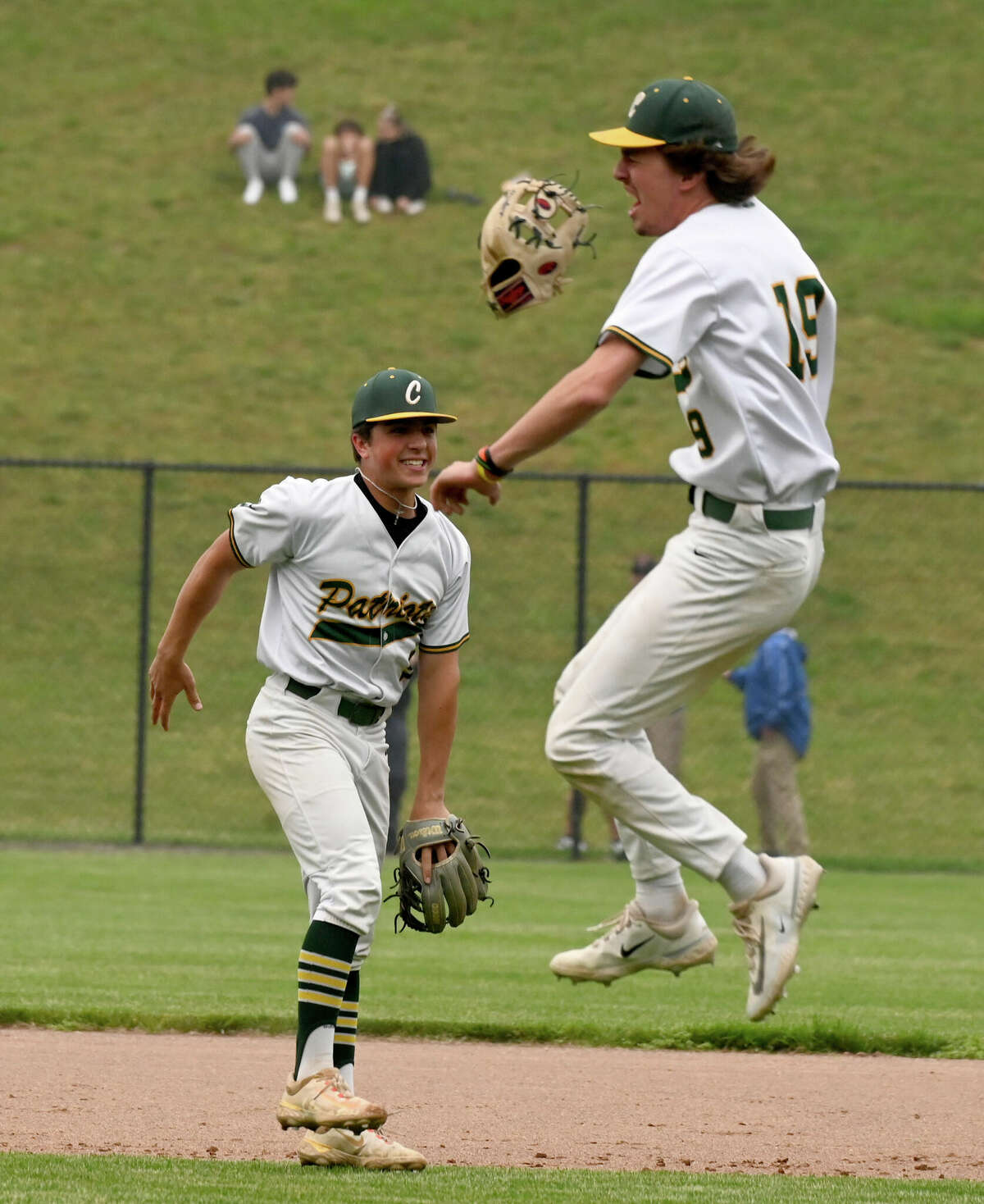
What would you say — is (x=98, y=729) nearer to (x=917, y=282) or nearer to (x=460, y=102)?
(x=917, y=282)

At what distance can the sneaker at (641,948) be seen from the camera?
5.64 m

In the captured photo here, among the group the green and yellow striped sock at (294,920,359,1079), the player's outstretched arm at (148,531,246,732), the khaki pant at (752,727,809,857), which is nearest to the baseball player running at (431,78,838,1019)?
the player's outstretched arm at (148,531,246,732)

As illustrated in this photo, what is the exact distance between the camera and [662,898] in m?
5.63

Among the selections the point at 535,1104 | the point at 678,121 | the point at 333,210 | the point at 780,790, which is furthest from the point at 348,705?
the point at 333,210

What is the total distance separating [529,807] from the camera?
15.9 m

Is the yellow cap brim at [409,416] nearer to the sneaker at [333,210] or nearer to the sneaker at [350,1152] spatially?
the sneaker at [350,1152]

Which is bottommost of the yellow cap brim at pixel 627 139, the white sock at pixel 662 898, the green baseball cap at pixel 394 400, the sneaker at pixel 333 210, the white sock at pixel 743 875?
the white sock at pixel 662 898

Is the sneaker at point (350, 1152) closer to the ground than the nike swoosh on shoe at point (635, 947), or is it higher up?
closer to the ground

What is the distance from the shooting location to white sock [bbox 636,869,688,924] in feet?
18.5

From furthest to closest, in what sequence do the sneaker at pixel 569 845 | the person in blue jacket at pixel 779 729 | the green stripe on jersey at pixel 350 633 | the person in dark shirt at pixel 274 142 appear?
1. the person in dark shirt at pixel 274 142
2. the sneaker at pixel 569 845
3. the person in blue jacket at pixel 779 729
4. the green stripe on jersey at pixel 350 633

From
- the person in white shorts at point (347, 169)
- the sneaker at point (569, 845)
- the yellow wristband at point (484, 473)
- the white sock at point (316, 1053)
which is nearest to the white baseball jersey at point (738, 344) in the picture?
the yellow wristband at point (484, 473)

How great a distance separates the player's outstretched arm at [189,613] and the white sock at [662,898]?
144 centimetres

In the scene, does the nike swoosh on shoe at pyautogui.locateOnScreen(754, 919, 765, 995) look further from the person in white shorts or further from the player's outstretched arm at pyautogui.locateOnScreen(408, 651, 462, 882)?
the person in white shorts

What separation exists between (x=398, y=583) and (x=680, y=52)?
2913cm
